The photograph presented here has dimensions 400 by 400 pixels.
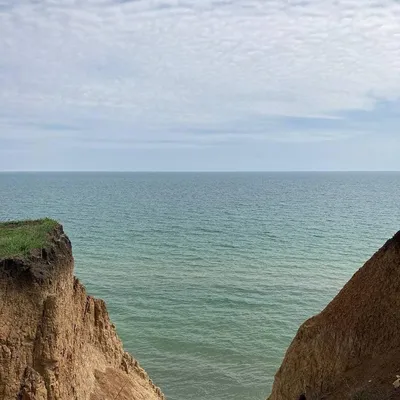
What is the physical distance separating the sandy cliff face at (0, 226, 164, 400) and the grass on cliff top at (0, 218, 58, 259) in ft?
1.31

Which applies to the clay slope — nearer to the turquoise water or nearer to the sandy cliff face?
the sandy cliff face

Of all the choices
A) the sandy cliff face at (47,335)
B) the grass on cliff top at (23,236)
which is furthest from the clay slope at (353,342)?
the grass on cliff top at (23,236)

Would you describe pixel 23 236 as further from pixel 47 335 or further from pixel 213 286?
pixel 213 286

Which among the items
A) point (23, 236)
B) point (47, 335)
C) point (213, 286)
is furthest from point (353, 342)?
point (213, 286)

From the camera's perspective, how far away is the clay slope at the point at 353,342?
50.3ft

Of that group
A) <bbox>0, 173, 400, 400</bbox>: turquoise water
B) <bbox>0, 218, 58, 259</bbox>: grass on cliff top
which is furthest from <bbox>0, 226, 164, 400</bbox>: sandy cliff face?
<bbox>0, 173, 400, 400</bbox>: turquoise water

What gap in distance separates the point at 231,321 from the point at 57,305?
22.6m

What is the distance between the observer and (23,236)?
17.8 meters

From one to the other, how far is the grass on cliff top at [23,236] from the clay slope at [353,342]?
9.57 metres

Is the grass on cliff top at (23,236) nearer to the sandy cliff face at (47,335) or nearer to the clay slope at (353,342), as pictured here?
the sandy cliff face at (47,335)

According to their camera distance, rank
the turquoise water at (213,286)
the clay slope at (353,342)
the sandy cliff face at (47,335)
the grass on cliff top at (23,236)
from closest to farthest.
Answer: the sandy cliff face at (47,335) → the clay slope at (353,342) → the grass on cliff top at (23,236) → the turquoise water at (213,286)

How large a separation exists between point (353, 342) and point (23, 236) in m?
11.6

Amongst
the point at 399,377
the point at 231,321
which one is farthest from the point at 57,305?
the point at 231,321

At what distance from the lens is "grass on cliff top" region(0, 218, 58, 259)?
15924 millimetres
